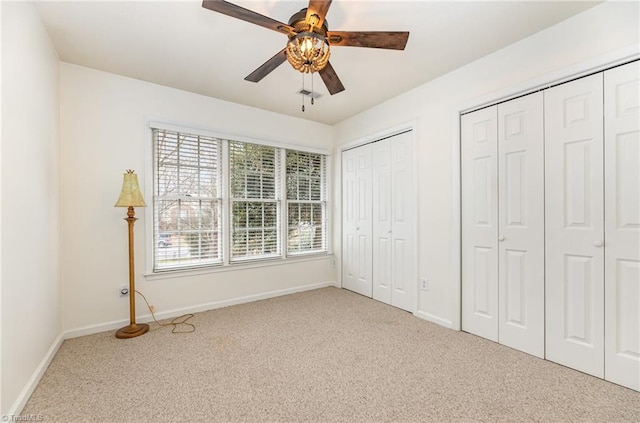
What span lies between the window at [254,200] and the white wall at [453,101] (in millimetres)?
1632

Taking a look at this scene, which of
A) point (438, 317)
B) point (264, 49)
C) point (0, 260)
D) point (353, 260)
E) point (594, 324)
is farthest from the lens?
point (353, 260)

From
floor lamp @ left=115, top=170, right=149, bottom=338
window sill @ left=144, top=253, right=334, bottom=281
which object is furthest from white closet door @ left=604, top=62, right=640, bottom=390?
floor lamp @ left=115, top=170, right=149, bottom=338

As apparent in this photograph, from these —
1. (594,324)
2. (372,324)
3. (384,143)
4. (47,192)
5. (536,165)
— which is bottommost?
(372,324)

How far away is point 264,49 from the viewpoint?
254cm

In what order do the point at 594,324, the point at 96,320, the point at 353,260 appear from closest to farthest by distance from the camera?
the point at 594,324 → the point at 96,320 → the point at 353,260

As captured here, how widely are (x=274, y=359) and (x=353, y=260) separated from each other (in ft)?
7.24

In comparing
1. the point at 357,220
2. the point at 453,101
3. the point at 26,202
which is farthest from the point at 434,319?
the point at 26,202

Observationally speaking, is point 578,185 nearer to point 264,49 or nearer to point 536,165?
point 536,165

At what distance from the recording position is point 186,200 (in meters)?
3.39

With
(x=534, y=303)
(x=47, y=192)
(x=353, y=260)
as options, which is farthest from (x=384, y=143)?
(x=47, y=192)

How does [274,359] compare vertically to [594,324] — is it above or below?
below

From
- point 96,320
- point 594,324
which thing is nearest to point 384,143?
point 594,324

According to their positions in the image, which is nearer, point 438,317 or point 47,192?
point 47,192

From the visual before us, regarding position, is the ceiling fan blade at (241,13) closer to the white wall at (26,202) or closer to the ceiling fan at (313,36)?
the ceiling fan at (313,36)
